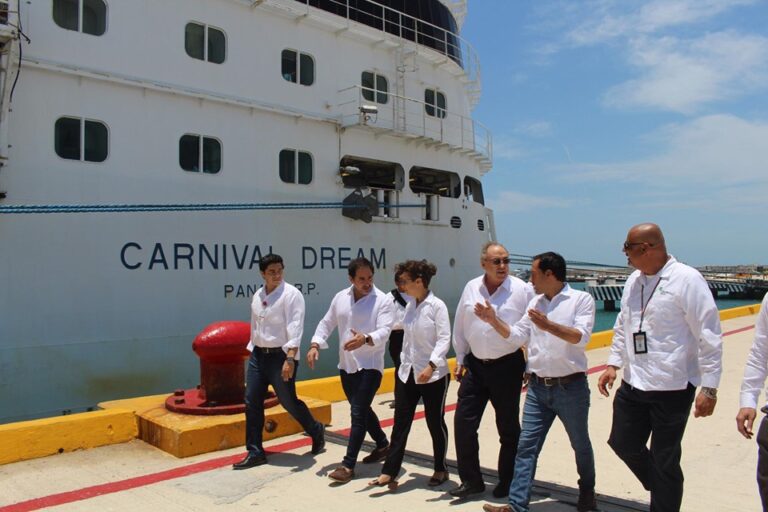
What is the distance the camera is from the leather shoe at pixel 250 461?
497 cm

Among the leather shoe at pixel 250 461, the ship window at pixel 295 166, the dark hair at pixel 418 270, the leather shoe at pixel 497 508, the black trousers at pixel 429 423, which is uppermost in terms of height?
the ship window at pixel 295 166

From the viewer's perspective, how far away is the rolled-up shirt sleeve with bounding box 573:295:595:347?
3.75 meters

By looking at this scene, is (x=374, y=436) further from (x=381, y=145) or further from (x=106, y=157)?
(x=381, y=145)

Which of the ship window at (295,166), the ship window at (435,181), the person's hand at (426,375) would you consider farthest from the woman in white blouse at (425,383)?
the ship window at (435,181)

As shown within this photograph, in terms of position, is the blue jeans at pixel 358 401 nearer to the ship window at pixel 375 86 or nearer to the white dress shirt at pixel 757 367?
the white dress shirt at pixel 757 367

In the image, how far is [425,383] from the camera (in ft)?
14.4

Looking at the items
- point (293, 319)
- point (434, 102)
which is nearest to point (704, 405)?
point (293, 319)

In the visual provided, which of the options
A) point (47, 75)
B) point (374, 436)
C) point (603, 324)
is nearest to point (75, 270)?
point (47, 75)

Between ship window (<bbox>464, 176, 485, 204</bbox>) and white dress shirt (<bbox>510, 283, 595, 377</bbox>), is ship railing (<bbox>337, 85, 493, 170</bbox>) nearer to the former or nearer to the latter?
ship window (<bbox>464, 176, 485, 204</bbox>)

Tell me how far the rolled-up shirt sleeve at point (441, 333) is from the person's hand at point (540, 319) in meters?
0.79

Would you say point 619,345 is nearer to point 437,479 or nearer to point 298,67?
point 437,479

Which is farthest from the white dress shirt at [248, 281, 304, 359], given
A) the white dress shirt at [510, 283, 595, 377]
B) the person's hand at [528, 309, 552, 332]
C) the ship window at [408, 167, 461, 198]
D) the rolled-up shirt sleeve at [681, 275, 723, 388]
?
the ship window at [408, 167, 461, 198]

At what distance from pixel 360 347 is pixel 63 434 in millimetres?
2635

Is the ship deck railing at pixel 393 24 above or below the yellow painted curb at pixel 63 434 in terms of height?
above
